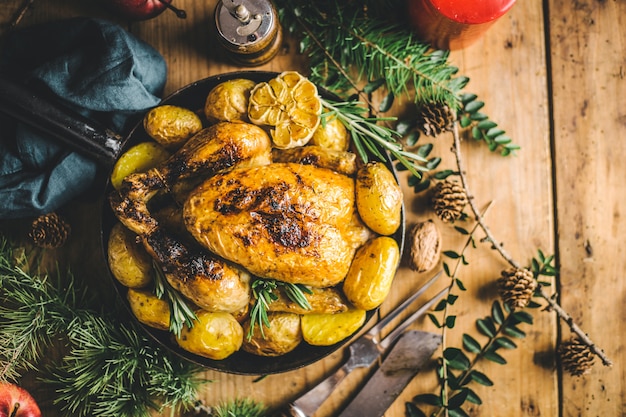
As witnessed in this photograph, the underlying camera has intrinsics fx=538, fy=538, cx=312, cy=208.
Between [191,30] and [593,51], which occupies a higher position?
[593,51]

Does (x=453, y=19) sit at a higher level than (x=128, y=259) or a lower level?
higher

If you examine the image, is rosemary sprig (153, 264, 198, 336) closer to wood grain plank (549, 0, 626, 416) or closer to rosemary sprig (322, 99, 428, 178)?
rosemary sprig (322, 99, 428, 178)

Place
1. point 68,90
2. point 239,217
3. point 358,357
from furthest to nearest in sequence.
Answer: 1. point 358,357
2. point 68,90
3. point 239,217

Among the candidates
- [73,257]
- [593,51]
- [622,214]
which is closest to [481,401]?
[622,214]

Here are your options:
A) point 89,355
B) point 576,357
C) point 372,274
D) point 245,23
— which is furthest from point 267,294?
point 576,357

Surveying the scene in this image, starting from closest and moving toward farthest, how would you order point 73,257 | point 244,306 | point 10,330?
point 244,306 → point 10,330 → point 73,257

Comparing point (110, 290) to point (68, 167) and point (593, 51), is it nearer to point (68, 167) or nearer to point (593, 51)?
point (68, 167)

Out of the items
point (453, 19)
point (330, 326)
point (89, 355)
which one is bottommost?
point (89, 355)

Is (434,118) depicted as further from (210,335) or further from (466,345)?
(210,335)

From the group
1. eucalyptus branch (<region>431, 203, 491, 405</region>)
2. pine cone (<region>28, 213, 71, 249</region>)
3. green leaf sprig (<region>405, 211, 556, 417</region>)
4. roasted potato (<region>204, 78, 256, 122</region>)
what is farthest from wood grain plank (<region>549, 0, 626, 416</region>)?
pine cone (<region>28, 213, 71, 249</region>)
